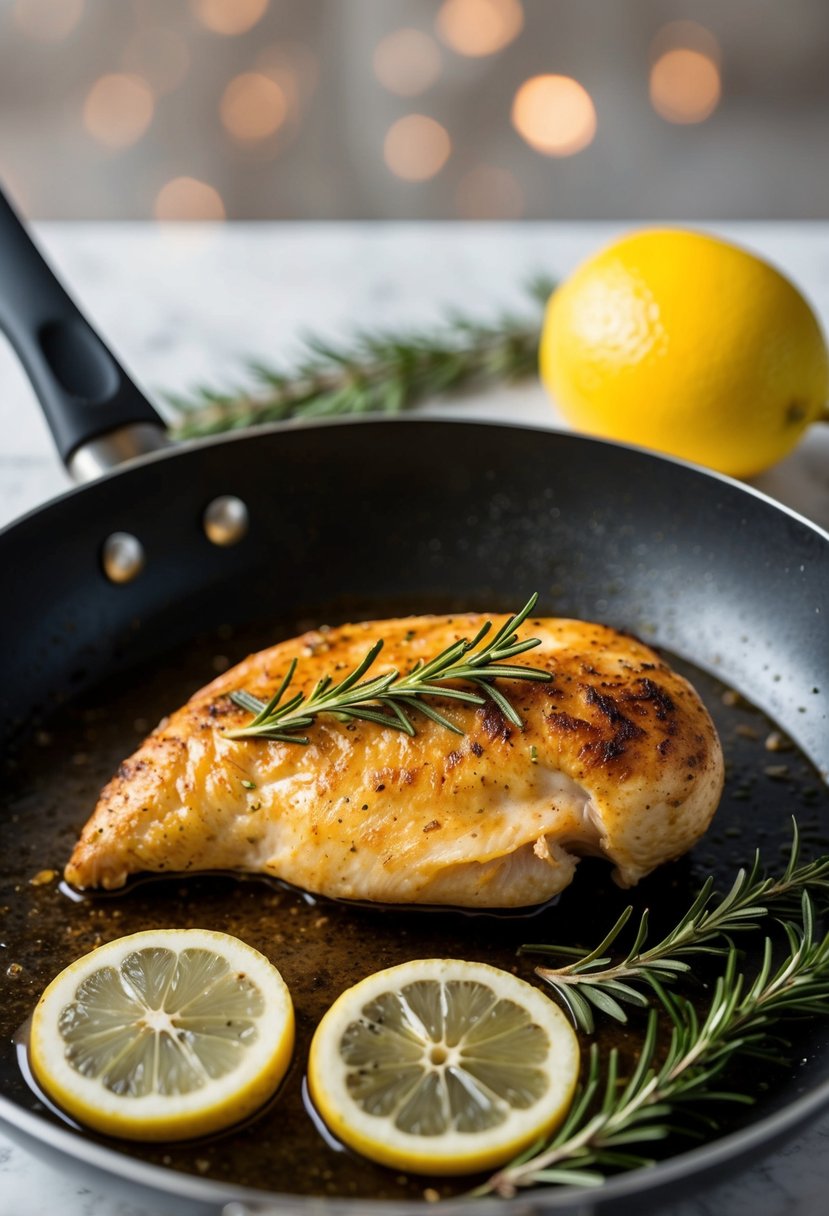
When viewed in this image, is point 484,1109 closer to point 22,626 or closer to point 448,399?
point 22,626

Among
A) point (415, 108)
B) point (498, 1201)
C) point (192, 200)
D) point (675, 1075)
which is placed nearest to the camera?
point (498, 1201)

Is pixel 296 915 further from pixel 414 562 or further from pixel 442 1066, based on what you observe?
pixel 414 562

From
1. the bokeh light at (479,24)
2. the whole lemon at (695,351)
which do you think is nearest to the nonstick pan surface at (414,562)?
the whole lemon at (695,351)

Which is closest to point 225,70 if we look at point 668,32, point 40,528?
point 668,32

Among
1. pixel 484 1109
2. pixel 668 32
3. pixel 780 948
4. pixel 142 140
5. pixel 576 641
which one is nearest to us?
pixel 484 1109

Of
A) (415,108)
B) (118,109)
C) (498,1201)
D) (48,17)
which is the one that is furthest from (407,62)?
(498,1201)

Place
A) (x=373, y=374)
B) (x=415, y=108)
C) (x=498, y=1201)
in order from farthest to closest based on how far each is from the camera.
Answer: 1. (x=415, y=108)
2. (x=373, y=374)
3. (x=498, y=1201)
